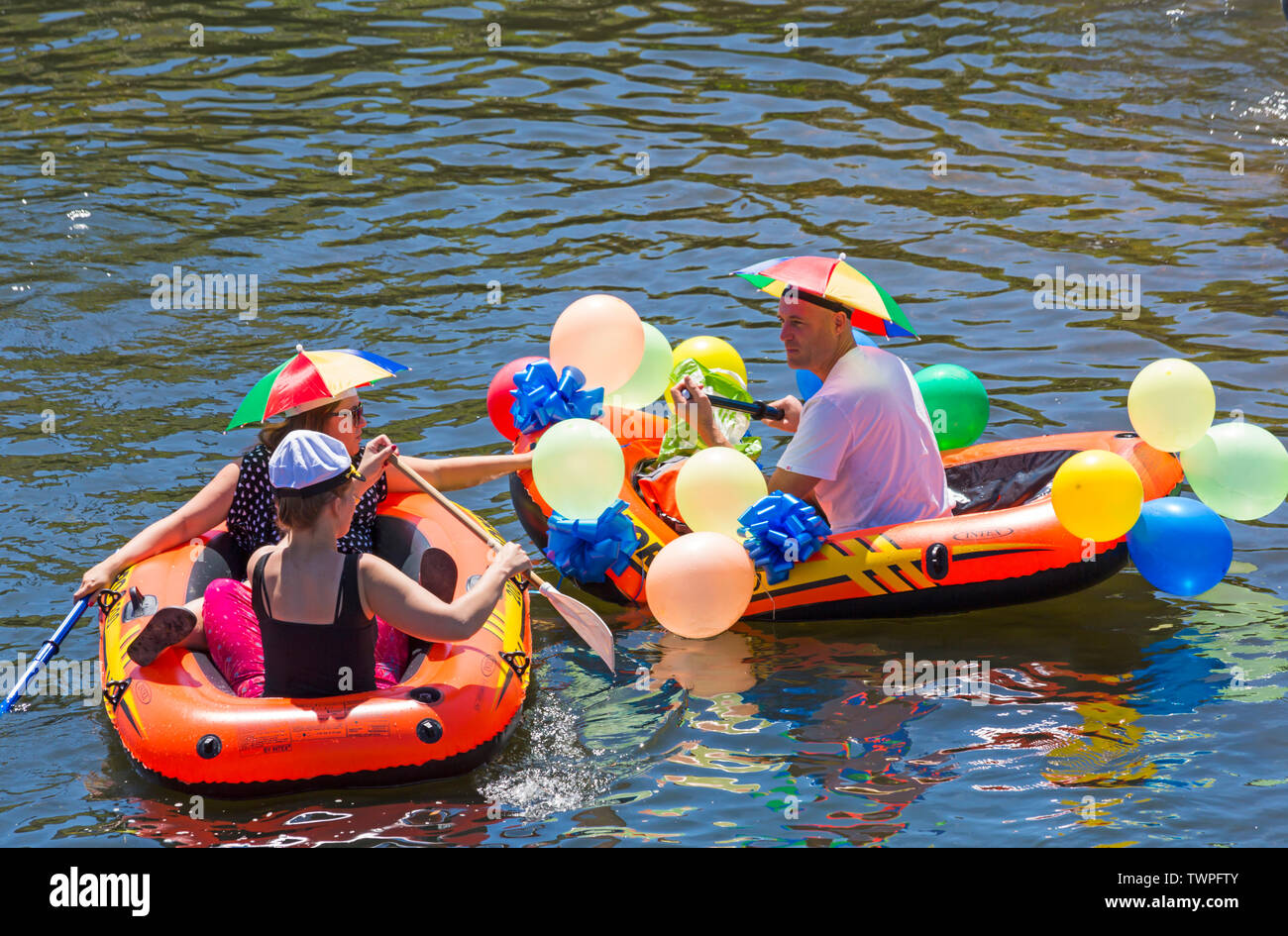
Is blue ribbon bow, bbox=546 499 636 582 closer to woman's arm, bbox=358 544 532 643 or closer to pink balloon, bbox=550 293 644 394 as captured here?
pink balloon, bbox=550 293 644 394

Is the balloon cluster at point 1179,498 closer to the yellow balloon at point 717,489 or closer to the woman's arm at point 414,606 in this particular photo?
the yellow balloon at point 717,489

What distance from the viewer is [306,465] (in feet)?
15.8

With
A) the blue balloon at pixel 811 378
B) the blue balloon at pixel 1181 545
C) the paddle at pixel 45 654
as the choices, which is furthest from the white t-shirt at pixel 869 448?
the paddle at pixel 45 654

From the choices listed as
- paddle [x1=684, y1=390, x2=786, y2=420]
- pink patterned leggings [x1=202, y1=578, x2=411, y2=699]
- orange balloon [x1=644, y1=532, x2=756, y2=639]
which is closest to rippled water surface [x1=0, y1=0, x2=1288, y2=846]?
orange balloon [x1=644, y1=532, x2=756, y2=639]

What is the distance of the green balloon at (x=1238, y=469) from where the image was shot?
6.31 meters

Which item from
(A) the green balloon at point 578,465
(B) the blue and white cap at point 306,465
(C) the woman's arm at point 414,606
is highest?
(B) the blue and white cap at point 306,465

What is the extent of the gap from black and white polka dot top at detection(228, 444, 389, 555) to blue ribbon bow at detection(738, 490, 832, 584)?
1693 millimetres

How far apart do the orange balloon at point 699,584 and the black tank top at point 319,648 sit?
1353 mm

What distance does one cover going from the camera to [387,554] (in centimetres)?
633

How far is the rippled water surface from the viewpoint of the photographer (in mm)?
5270

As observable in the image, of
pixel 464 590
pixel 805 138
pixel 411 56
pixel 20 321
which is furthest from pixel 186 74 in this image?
pixel 464 590

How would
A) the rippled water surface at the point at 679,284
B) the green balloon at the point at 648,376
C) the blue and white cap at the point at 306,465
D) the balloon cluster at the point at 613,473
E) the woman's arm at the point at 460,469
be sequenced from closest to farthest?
the blue and white cap at the point at 306,465, the rippled water surface at the point at 679,284, the balloon cluster at the point at 613,473, the woman's arm at the point at 460,469, the green balloon at the point at 648,376

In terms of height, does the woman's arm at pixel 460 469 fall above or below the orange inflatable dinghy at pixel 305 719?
above

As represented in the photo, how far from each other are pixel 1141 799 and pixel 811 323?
245cm
